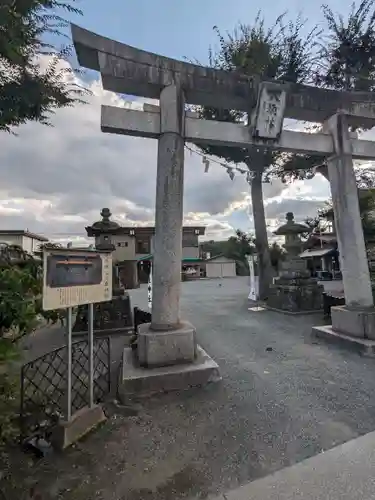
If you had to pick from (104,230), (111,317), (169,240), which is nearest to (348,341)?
(169,240)

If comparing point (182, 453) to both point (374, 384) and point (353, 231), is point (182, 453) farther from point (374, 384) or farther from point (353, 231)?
point (353, 231)

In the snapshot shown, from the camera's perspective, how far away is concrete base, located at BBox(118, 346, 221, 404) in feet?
11.0

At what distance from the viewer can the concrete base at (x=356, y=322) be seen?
4699 mm

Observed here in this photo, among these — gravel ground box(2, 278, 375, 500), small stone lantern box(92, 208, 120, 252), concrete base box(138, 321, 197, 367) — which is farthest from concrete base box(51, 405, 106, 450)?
small stone lantern box(92, 208, 120, 252)

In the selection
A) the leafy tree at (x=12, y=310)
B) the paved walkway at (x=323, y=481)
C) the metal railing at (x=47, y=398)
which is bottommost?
the paved walkway at (x=323, y=481)

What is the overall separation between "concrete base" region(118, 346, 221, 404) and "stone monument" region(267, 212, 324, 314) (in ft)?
19.7

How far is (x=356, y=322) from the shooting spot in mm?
4828

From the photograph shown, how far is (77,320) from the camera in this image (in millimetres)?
7270

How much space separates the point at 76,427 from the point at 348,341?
4488mm

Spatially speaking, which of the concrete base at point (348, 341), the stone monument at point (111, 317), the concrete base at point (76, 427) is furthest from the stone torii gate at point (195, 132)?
the stone monument at point (111, 317)

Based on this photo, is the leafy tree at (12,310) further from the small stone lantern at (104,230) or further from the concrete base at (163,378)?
the small stone lantern at (104,230)

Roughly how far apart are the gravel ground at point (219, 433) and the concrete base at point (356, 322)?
55 centimetres

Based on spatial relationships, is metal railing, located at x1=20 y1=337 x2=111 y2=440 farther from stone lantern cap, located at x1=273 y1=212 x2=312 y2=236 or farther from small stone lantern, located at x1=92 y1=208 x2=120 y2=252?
stone lantern cap, located at x1=273 y1=212 x2=312 y2=236

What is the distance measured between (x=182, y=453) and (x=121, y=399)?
124cm
